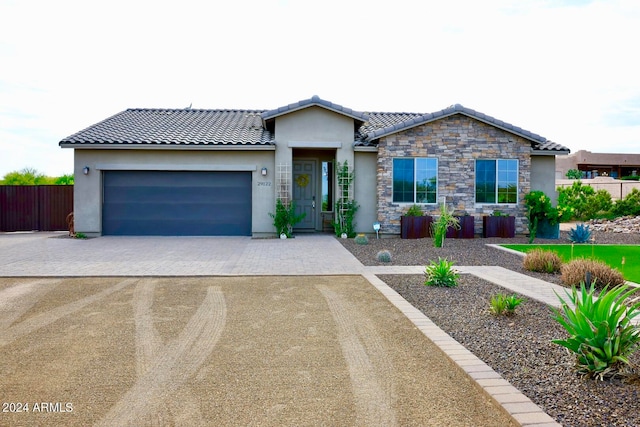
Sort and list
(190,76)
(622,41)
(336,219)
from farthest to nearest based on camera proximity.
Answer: (190,76), (336,219), (622,41)

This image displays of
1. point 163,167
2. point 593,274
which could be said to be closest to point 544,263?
point 593,274

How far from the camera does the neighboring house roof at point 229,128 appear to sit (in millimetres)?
16469

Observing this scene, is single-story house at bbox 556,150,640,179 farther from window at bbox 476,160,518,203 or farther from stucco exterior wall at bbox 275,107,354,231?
stucco exterior wall at bbox 275,107,354,231

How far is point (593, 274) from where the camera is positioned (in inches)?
334

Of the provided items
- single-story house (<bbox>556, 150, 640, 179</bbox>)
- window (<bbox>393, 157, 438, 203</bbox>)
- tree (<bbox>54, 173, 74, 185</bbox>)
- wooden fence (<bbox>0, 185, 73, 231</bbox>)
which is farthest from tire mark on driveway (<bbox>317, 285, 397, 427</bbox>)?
single-story house (<bbox>556, 150, 640, 179</bbox>)

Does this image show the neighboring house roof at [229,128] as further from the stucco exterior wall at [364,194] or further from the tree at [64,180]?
the tree at [64,180]

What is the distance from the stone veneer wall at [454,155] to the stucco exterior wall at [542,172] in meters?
0.80

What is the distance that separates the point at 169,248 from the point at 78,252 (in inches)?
90.9

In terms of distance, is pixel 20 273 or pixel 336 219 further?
pixel 336 219

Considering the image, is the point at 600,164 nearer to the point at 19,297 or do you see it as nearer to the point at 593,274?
the point at 593,274

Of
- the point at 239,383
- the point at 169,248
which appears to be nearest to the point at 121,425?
the point at 239,383

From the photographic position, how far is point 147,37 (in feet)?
49.4

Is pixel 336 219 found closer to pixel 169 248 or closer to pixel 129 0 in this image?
pixel 169 248

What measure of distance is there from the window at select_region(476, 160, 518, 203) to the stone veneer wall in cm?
19
